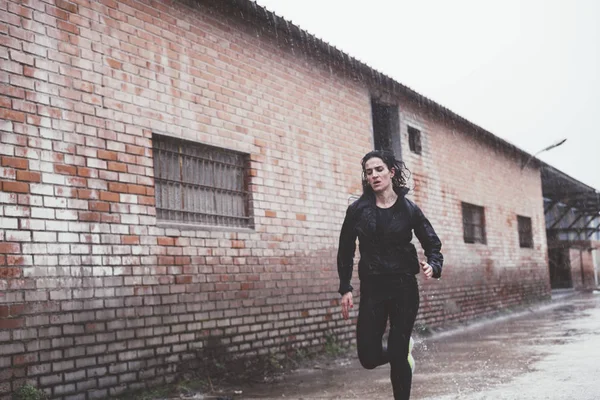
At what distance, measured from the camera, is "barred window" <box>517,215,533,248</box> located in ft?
62.3

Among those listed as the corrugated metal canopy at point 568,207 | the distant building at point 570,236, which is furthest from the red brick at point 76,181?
the distant building at point 570,236

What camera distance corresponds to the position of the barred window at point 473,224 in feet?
48.7

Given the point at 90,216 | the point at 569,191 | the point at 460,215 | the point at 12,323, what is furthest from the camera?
the point at 569,191

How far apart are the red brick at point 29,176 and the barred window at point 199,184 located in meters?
1.49

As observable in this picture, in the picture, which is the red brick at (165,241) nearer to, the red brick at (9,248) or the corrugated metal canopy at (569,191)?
the red brick at (9,248)

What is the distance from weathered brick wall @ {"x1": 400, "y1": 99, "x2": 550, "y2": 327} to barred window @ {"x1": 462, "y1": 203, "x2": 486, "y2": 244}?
0.56 feet

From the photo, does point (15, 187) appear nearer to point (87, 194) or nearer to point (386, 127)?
point (87, 194)

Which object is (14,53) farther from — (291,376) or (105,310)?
(291,376)

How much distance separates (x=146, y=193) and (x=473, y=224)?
10354 millimetres

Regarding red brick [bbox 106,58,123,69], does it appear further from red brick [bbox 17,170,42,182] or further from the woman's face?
the woman's face

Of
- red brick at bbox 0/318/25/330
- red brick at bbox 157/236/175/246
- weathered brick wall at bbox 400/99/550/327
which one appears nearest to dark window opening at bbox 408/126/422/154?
weathered brick wall at bbox 400/99/550/327

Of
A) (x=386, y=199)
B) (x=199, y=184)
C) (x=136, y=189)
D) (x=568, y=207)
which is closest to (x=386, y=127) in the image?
(x=199, y=184)

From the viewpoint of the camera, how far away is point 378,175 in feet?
15.2

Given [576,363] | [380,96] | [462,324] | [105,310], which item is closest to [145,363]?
[105,310]
